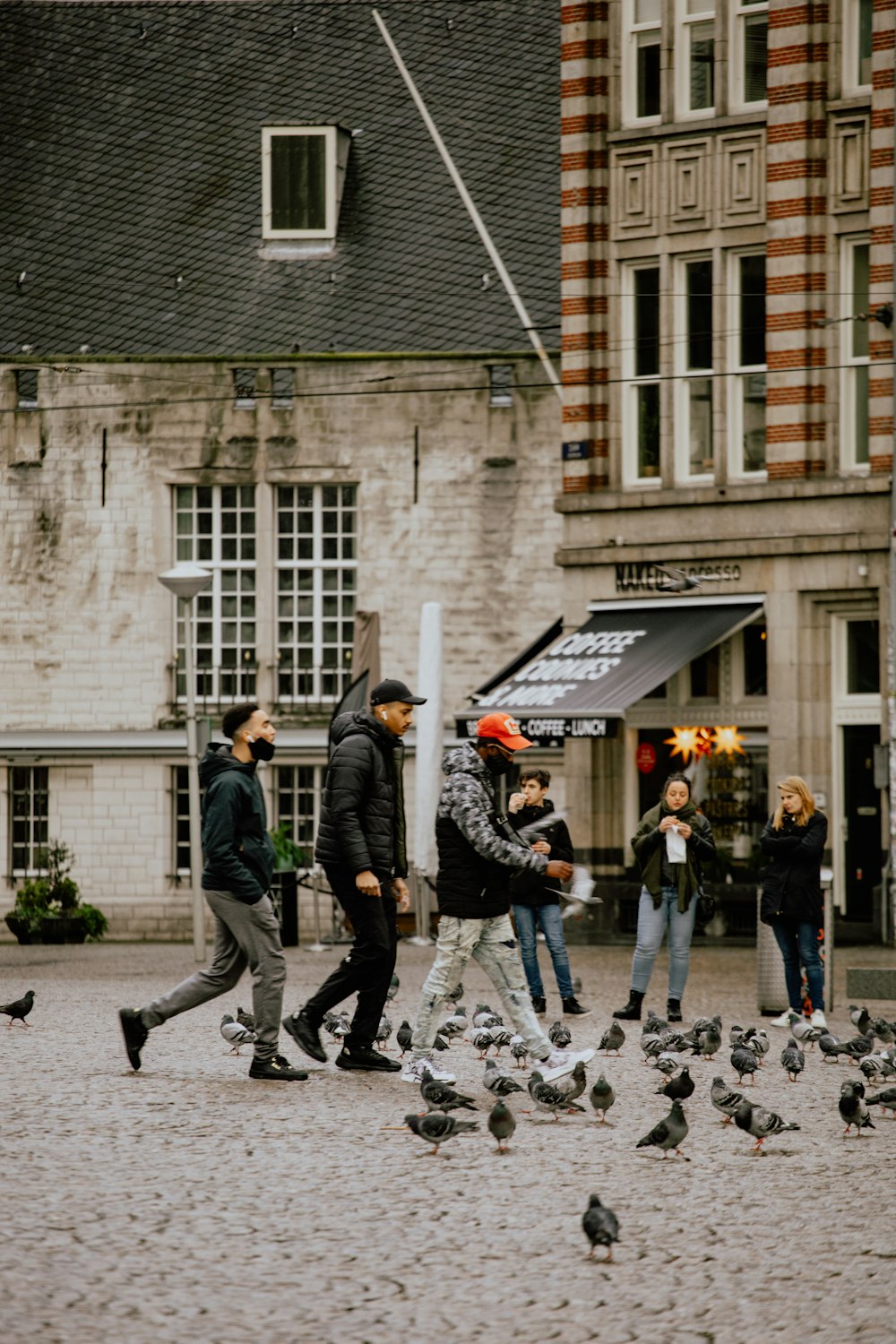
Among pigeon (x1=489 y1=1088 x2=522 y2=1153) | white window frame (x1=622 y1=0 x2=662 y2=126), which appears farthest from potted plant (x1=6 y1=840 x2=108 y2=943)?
pigeon (x1=489 y1=1088 x2=522 y2=1153)

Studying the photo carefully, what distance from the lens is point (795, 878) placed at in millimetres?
15727

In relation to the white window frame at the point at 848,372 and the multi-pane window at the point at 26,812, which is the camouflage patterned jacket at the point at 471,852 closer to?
the white window frame at the point at 848,372

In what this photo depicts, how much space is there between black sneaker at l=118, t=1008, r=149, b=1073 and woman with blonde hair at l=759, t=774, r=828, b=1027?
545cm

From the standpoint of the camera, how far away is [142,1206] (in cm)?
809

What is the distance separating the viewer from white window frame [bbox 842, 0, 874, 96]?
80.8ft

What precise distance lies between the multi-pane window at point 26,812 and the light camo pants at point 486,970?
69.2 feet

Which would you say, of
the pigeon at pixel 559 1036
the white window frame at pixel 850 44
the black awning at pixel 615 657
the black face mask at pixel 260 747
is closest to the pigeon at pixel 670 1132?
the pigeon at pixel 559 1036

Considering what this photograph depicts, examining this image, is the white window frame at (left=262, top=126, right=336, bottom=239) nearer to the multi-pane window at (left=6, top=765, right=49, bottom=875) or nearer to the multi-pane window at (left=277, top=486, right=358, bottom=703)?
the multi-pane window at (left=277, top=486, right=358, bottom=703)

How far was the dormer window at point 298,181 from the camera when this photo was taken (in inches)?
1288

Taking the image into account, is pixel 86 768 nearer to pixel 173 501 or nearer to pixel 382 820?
pixel 173 501

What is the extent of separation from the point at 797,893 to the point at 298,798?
648 inches

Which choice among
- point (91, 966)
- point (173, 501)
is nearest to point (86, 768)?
point (173, 501)

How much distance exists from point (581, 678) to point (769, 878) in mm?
9265

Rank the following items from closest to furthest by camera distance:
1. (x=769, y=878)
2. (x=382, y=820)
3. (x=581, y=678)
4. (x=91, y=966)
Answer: (x=382, y=820) < (x=769, y=878) < (x=91, y=966) < (x=581, y=678)
